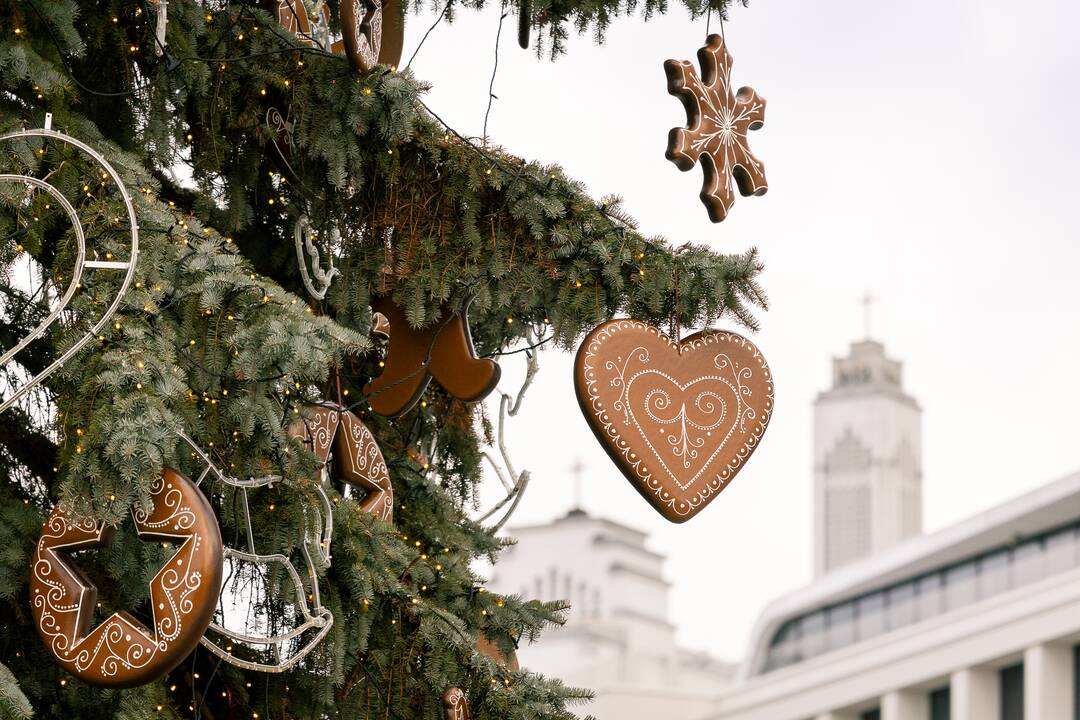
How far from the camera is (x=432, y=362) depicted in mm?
5215

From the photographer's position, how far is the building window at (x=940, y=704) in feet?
89.5

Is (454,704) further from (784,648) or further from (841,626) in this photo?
(784,648)

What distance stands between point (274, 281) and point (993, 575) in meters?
24.3

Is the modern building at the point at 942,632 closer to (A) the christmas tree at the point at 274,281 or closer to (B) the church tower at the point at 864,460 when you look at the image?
(A) the christmas tree at the point at 274,281

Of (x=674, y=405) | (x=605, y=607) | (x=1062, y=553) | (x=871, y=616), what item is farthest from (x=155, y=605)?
(x=605, y=607)

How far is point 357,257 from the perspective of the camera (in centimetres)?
495

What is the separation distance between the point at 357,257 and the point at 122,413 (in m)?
1.65

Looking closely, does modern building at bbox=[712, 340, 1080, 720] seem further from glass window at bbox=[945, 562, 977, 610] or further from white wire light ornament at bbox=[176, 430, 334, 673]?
white wire light ornament at bbox=[176, 430, 334, 673]

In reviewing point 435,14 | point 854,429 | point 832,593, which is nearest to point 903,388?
point 854,429

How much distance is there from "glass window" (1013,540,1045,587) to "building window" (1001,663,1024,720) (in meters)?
1.27

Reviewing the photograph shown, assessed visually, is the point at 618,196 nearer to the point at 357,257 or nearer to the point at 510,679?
the point at 357,257

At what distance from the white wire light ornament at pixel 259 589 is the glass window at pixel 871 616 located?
2556 cm

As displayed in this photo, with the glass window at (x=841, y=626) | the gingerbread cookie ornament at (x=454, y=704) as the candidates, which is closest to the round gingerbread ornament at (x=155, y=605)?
the gingerbread cookie ornament at (x=454, y=704)

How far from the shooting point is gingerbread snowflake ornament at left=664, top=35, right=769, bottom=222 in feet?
15.0
